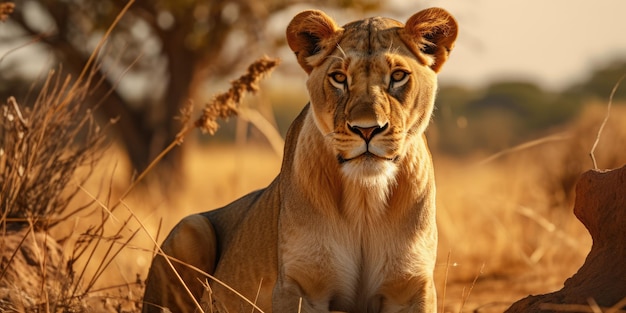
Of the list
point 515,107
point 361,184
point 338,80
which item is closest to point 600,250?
point 361,184

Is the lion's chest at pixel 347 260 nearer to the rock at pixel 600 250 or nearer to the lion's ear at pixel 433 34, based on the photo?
the rock at pixel 600 250

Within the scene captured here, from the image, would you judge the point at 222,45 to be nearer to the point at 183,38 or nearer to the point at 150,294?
the point at 183,38

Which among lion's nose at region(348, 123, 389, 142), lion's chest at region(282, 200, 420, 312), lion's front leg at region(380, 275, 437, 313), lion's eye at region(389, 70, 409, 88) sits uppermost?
lion's eye at region(389, 70, 409, 88)

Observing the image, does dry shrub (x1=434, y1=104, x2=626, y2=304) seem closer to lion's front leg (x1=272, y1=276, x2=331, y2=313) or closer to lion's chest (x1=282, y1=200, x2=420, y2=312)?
lion's chest (x1=282, y1=200, x2=420, y2=312)

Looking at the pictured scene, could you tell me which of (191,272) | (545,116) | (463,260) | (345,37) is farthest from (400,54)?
(545,116)

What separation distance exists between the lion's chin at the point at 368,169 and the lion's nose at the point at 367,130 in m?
0.09

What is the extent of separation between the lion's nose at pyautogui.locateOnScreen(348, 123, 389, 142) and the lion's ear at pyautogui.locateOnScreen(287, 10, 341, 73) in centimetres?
61

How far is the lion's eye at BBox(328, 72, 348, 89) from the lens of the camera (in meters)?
4.14

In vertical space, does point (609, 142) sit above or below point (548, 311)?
below

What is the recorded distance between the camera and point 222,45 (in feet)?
52.9

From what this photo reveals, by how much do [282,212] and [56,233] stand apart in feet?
6.86

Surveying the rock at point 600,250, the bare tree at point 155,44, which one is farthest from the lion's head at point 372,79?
the bare tree at point 155,44

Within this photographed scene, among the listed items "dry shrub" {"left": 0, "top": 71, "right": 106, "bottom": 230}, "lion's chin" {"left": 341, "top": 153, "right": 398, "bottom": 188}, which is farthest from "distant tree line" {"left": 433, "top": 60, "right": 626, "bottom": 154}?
"lion's chin" {"left": 341, "top": 153, "right": 398, "bottom": 188}

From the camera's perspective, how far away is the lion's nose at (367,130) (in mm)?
3862
